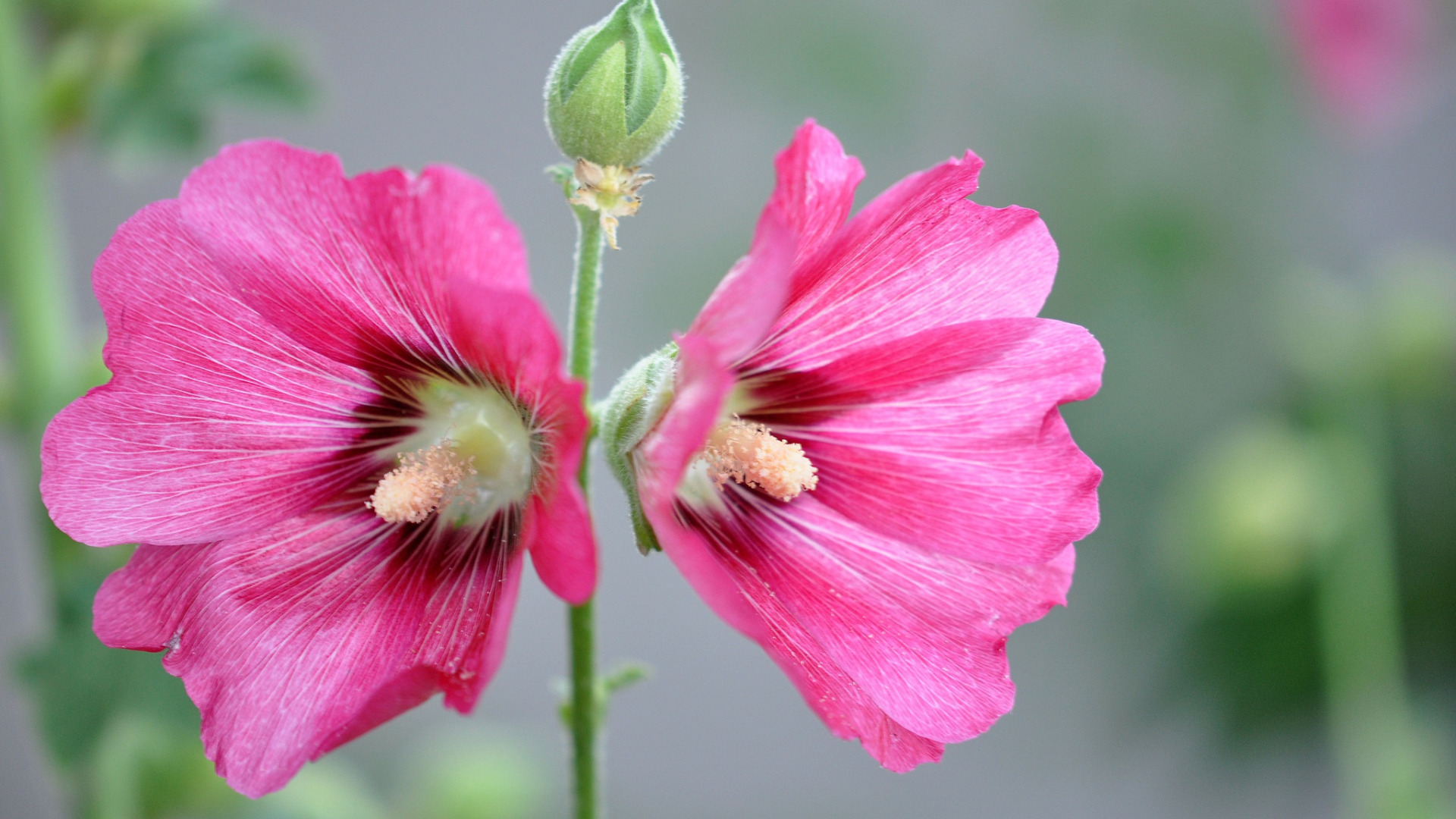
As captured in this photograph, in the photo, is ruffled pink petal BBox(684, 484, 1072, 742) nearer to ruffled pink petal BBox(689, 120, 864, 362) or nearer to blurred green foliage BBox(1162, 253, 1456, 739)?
ruffled pink petal BBox(689, 120, 864, 362)

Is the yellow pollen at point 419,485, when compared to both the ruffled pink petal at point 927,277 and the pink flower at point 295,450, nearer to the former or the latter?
the pink flower at point 295,450

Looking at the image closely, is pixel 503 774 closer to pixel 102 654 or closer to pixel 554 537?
pixel 102 654

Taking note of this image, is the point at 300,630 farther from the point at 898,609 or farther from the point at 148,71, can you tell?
the point at 148,71

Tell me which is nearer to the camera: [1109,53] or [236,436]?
[236,436]

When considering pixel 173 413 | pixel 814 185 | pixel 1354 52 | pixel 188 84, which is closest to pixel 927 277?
pixel 814 185

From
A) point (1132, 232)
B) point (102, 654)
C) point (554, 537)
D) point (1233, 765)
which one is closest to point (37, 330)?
point (102, 654)
